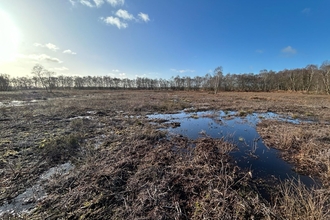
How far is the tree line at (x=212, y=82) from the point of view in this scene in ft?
156

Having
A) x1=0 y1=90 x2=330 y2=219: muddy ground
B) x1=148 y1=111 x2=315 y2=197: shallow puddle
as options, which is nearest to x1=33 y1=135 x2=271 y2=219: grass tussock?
x1=0 y1=90 x2=330 y2=219: muddy ground

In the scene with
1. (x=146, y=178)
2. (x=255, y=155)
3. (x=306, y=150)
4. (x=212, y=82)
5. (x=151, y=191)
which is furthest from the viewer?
(x=212, y=82)

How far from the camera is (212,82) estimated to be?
63.5m

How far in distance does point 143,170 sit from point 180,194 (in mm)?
1596

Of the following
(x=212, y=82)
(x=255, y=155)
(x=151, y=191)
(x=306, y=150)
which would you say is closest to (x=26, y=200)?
(x=151, y=191)

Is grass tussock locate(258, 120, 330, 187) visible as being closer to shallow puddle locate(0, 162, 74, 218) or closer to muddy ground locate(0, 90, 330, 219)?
muddy ground locate(0, 90, 330, 219)

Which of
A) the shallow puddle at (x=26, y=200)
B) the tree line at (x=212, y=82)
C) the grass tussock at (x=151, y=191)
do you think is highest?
the tree line at (x=212, y=82)

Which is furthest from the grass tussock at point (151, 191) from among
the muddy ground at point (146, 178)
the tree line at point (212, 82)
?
the tree line at point (212, 82)

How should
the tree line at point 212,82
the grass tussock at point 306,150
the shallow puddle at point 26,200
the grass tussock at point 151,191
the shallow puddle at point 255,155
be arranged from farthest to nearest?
the tree line at point 212,82 < the grass tussock at point 306,150 < the shallow puddle at point 255,155 < the shallow puddle at point 26,200 < the grass tussock at point 151,191

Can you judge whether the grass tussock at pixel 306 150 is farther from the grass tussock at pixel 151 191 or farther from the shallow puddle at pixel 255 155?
the grass tussock at pixel 151 191

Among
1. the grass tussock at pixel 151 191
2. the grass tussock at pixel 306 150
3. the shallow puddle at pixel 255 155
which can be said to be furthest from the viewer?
the grass tussock at pixel 306 150

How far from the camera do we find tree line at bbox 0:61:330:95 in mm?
47406

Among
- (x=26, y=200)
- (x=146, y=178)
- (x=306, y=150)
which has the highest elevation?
(x=306, y=150)

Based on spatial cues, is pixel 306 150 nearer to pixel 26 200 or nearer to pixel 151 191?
pixel 151 191
